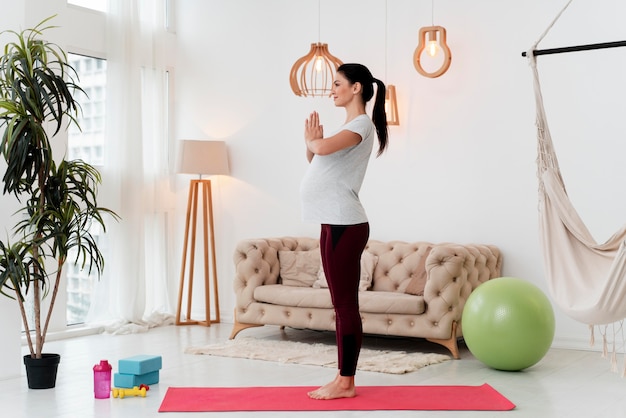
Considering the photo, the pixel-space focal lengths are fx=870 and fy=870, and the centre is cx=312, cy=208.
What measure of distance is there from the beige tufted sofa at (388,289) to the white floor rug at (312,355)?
0.46ft

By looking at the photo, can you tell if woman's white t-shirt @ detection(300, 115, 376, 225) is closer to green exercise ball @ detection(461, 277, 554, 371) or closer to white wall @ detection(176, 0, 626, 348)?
green exercise ball @ detection(461, 277, 554, 371)

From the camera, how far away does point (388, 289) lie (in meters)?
5.97

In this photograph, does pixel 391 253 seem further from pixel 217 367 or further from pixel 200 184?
pixel 200 184

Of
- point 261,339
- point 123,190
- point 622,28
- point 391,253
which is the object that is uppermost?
point 622,28

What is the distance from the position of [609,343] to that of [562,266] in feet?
5.87

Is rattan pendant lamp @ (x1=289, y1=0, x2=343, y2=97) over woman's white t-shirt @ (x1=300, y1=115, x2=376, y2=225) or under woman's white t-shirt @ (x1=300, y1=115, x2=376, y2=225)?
over

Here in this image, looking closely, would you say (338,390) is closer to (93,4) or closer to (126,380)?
(126,380)

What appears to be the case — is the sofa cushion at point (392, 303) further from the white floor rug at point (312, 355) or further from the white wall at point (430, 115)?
the white wall at point (430, 115)

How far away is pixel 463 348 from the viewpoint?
5.75 metres

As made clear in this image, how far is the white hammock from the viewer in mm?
3744

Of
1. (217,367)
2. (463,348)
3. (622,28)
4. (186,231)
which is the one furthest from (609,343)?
(186,231)

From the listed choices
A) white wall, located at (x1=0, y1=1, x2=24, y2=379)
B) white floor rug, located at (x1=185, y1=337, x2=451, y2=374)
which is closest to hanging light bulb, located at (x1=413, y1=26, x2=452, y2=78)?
white floor rug, located at (x1=185, y1=337, x2=451, y2=374)

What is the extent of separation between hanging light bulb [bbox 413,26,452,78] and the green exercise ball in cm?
180

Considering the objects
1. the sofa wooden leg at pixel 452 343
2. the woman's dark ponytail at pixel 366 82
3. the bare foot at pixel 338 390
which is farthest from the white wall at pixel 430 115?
the bare foot at pixel 338 390
